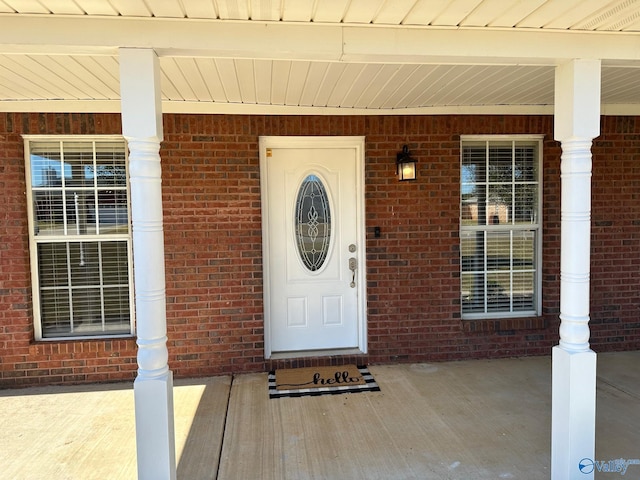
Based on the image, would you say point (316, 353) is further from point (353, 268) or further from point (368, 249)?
point (368, 249)

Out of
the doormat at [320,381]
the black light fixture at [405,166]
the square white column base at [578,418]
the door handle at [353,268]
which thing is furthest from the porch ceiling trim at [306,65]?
the doormat at [320,381]

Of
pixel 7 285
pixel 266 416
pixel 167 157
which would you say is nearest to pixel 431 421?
pixel 266 416

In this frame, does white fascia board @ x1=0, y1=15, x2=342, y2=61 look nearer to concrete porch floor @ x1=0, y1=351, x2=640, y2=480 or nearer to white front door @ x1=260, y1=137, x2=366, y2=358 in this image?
white front door @ x1=260, y1=137, x2=366, y2=358

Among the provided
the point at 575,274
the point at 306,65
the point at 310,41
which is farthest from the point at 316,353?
the point at 310,41

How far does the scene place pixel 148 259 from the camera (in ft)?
7.54

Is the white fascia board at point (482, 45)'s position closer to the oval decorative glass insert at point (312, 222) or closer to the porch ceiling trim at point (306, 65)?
the porch ceiling trim at point (306, 65)

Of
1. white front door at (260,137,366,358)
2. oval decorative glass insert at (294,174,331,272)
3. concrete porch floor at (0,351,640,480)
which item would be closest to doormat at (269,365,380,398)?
concrete porch floor at (0,351,640,480)

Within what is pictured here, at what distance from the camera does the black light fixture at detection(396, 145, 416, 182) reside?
4.22m

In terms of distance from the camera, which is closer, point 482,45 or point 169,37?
point 169,37

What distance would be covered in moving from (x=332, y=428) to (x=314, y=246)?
70.4 inches

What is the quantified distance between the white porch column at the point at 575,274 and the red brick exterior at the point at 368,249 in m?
1.86

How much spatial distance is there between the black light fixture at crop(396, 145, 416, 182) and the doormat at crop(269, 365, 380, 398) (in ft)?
6.29

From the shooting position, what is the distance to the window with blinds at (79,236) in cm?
405

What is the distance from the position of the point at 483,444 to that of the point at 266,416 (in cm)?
158
